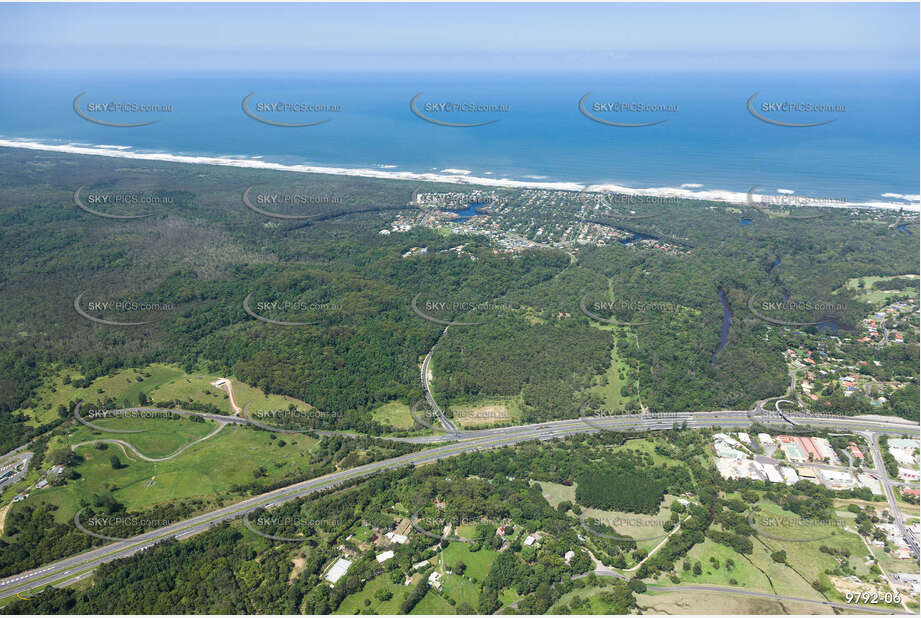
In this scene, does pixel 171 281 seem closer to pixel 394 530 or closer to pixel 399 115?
pixel 394 530

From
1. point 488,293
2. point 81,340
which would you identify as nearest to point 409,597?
point 488,293

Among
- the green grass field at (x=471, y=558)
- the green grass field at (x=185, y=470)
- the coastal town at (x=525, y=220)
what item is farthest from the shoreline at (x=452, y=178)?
the green grass field at (x=471, y=558)

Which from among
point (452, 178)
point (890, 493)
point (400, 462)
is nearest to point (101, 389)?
point (400, 462)

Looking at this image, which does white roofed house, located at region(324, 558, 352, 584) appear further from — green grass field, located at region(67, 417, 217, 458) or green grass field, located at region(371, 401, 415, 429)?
green grass field, located at region(67, 417, 217, 458)

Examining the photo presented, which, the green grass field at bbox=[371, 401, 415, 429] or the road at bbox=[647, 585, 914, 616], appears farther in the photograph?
the green grass field at bbox=[371, 401, 415, 429]

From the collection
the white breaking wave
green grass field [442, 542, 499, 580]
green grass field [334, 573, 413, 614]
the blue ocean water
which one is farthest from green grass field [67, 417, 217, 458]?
the white breaking wave

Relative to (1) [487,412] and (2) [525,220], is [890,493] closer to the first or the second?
(1) [487,412]
